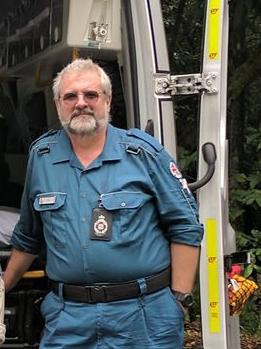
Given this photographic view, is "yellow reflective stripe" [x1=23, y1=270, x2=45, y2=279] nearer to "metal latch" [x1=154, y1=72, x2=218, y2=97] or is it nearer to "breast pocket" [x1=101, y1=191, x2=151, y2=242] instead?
"breast pocket" [x1=101, y1=191, x2=151, y2=242]

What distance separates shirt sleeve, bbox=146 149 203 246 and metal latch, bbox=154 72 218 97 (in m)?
0.38

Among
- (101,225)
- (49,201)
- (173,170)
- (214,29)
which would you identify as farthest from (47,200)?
(214,29)

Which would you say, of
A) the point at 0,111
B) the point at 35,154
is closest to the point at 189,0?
the point at 0,111

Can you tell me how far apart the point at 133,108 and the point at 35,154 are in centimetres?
62

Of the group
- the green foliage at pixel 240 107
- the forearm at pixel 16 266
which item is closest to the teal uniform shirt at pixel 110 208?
the forearm at pixel 16 266

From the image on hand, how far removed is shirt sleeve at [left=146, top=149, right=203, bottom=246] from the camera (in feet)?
9.03

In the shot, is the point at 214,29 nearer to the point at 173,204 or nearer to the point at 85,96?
the point at 85,96

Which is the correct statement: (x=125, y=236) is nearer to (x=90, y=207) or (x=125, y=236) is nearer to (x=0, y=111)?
(x=90, y=207)

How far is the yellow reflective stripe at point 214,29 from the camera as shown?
10.0 feet

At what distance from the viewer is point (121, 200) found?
8.70 ft

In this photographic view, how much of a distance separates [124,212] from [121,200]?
0.04 metres

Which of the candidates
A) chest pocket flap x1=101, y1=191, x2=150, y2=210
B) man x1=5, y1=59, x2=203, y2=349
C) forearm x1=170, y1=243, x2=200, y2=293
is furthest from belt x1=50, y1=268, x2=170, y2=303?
chest pocket flap x1=101, y1=191, x2=150, y2=210

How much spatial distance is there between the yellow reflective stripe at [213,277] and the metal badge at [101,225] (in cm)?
52

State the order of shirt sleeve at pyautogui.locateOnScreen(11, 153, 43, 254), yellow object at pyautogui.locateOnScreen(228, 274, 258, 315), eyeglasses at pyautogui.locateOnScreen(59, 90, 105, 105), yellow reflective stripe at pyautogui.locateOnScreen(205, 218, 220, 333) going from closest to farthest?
eyeglasses at pyautogui.locateOnScreen(59, 90, 105, 105)
shirt sleeve at pyautogui.locateOnScreen(11, 153, 43, 254)
yellow reflective stripe at pyautogui.locateOnScreen(205, 218, 220, 333)
yellow object at pyautogui.locateOnScreen(228, 274, 258, 315)
